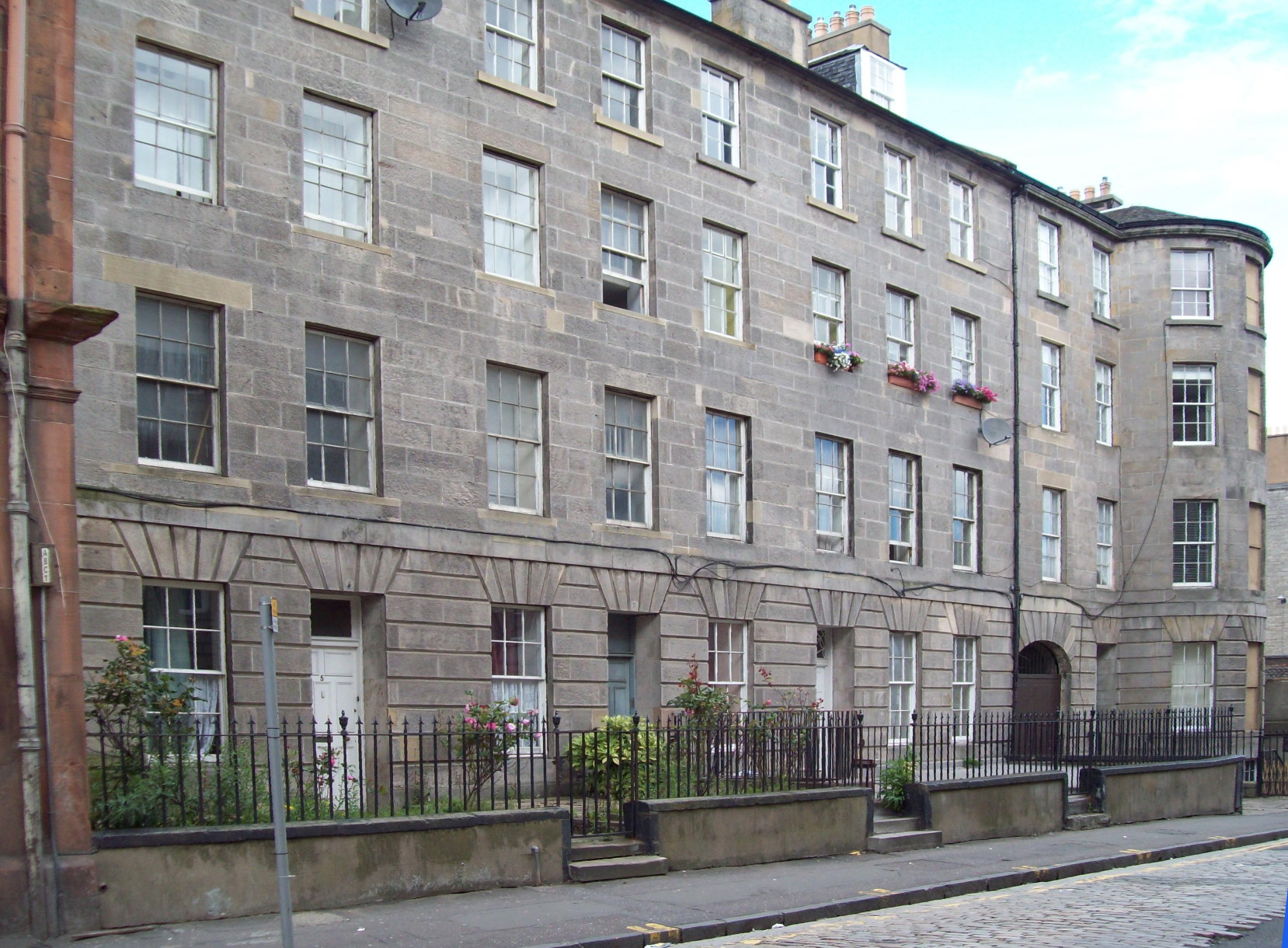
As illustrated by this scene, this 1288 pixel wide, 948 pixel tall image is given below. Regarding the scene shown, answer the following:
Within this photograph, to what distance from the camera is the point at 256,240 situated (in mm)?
16859

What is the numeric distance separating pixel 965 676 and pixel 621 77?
1360 centimetres

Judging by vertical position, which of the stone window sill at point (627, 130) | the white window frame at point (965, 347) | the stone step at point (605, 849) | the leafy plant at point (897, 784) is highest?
the stone window sill at point (627, 130)

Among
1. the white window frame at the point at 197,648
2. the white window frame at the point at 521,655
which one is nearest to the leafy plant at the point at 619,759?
the white window frame at the point at 521,655

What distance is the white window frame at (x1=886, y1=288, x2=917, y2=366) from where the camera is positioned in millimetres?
26703

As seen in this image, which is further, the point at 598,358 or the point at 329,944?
the point at 598,358

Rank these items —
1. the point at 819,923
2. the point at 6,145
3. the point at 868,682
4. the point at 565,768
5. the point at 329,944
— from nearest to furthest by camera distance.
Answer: the point at 329,944 < the point at 6,145 < the point at 819,923 < the point at 565,768 < the point at 868,682

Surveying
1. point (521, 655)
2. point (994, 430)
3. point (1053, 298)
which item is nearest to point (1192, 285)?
point (1053, 298)

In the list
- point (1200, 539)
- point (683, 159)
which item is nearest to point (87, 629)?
point (683, 159)

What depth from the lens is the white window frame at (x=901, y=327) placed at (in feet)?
87.6

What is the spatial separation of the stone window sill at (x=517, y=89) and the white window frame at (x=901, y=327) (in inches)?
346

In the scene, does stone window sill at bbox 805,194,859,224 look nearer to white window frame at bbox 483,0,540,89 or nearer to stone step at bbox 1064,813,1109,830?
white window frame at bbox 483,0,540,89

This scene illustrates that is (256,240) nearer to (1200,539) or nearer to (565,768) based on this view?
(565,768)

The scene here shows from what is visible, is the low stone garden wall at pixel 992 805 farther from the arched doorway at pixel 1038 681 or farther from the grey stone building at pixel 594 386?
the arched doorway at pixel 1038 681

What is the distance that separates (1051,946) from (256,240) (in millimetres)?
11410
